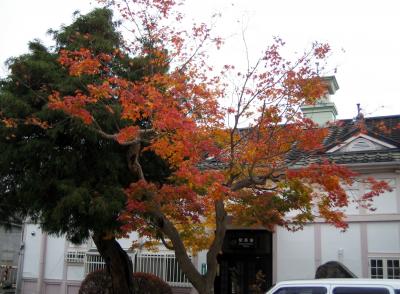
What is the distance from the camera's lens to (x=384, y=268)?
1736cm

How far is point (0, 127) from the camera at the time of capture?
1414 cm

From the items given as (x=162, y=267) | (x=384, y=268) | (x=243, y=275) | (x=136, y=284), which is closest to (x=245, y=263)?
(x=243, y=275)

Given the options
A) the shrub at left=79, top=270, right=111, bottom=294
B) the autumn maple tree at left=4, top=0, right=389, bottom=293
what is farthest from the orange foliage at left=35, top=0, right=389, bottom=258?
the shrub at left=79, top=270, right=111, bottom=294

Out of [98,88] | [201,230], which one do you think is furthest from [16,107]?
[201,230]

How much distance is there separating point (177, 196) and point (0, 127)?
5327 millimetres

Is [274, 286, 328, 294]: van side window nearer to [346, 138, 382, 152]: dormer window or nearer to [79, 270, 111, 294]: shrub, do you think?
[346, 138, 382, 152]: dormer window

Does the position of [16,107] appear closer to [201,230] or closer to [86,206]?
[86,206]

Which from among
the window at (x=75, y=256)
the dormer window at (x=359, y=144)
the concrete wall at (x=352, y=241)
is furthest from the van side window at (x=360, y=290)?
the window at (x=75, y=256)

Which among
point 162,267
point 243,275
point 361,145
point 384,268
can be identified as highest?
point 361,145

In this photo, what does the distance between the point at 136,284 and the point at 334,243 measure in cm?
698

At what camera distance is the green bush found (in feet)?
63.6

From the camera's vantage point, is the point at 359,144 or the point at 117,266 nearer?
the point at 117,266

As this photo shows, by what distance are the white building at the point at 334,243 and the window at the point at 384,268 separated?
12mm

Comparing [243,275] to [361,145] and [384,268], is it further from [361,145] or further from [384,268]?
[361,145]
